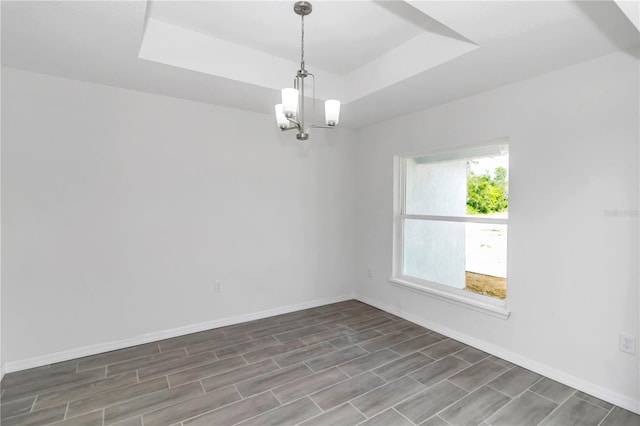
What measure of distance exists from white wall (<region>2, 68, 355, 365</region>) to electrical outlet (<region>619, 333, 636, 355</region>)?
2.91 meters

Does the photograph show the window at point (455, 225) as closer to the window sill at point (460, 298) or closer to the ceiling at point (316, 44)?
the window sill at point (460, 298)

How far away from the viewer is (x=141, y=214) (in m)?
3.13

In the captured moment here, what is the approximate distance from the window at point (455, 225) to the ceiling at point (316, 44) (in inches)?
27.6

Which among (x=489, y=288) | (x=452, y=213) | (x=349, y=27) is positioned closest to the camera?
(x=349, y=27)

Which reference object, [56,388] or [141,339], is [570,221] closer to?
[141,339]

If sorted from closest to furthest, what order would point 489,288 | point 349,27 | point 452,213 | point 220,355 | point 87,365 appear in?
1. point 349,27
2. point 87,365
3. point 220,355
4. point 489,288
5. point 452,213

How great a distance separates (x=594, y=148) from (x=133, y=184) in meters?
3.78

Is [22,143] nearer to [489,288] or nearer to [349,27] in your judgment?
[349,27]

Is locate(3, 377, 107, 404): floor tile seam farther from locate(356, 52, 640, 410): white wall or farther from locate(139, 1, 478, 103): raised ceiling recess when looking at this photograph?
locate(356, 52, 640, 410): white wall

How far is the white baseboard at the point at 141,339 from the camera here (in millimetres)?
2668

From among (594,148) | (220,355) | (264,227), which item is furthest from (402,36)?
(220,355)

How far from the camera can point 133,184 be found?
3.08m

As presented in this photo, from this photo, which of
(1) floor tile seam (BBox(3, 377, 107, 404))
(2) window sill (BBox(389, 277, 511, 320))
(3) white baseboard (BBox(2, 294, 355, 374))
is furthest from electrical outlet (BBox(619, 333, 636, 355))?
(1) floor tile seam (BBox(3, 377, 107, 404))

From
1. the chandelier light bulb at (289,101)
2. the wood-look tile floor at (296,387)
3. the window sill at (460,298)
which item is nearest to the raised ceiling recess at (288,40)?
the chandelier light bulb at (289,101)
